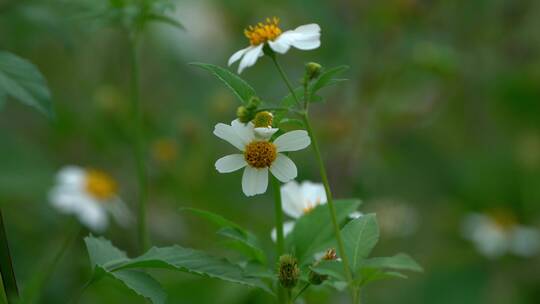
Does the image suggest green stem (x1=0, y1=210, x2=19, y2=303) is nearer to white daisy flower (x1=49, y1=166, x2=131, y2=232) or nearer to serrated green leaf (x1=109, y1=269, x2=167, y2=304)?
serrated green leaf (x1=109, y1=269, x2=167, y2=304)

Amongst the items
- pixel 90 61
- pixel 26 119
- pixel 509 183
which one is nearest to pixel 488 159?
pixel 509 183

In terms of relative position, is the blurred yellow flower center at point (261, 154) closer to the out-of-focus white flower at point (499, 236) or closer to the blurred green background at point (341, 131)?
the blurred green background at point (341, 131)

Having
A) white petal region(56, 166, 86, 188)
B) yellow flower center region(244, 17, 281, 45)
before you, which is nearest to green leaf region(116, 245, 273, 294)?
yellow flower center region(244, 17, 281, 45)

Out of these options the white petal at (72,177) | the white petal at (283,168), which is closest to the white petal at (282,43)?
Answer: the white petal at (283,168)

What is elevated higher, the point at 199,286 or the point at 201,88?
the point at 201,88

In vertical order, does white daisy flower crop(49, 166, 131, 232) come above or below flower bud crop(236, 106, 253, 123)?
above

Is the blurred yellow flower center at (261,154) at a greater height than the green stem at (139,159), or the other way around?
the green stem at (139,159)

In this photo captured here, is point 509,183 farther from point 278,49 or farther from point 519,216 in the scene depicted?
point 278,49
